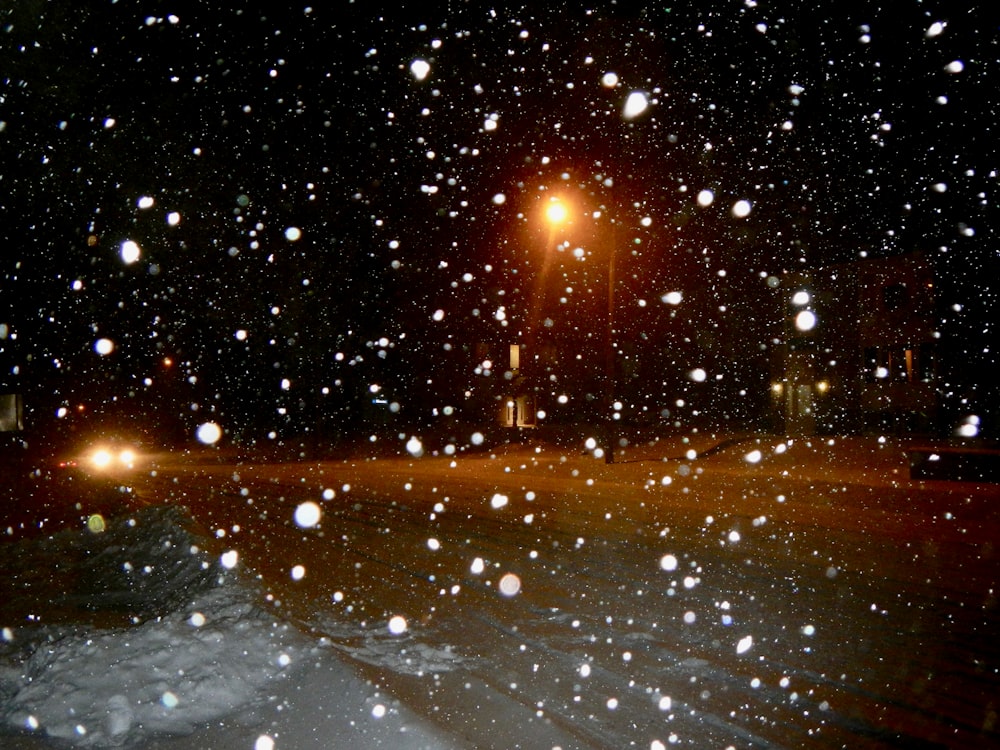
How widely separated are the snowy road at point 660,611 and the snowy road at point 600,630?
0.08ft

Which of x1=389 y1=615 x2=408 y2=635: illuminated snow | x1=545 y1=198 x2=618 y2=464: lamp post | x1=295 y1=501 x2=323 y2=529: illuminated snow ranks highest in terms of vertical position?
x1=545 y1=198 x2=618 y2=464: lamp post

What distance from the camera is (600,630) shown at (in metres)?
6.01

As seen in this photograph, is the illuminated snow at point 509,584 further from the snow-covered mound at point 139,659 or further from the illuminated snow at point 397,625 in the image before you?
the snow-covered mound at point 139,659

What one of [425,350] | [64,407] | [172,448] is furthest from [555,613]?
[64,407]

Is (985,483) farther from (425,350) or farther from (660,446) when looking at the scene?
(425,350)

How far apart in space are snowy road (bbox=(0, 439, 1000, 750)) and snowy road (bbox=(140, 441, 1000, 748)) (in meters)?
0.02

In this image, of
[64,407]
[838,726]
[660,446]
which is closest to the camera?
[838,726]

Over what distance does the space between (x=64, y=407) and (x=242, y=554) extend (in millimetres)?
53401

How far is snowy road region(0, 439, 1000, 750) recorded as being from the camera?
4301mm

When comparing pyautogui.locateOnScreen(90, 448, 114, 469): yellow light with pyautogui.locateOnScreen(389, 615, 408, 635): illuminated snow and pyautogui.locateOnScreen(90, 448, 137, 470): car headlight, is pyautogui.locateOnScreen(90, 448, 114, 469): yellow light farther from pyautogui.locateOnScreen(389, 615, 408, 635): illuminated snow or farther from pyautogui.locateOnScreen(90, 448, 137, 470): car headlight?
pyautogui.locateOnScreen(389, 615, 408, 635): illuminated snow

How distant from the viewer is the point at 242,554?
9367mm

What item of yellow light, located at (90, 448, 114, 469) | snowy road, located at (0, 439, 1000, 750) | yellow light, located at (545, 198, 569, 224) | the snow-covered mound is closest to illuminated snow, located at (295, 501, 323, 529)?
snowy road, located at (0, 439, 1000, 750)

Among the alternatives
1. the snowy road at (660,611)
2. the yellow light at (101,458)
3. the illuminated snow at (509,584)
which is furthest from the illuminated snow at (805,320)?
the yellow light at (101,458)

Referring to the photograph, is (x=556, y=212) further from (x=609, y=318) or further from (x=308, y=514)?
(x=308, y=514)
